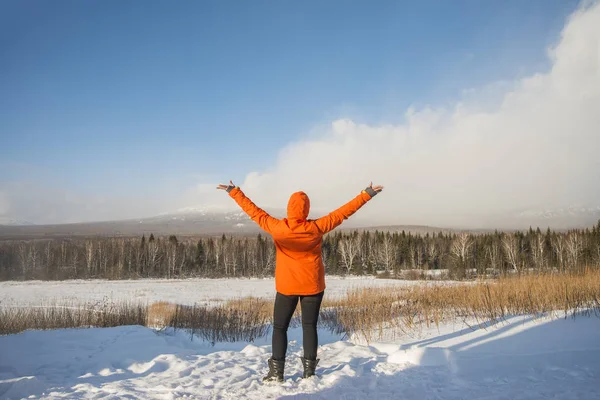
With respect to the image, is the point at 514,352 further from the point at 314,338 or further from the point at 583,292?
the point at 583,292

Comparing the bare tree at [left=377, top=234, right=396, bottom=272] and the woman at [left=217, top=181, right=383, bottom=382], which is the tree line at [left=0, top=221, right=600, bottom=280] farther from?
the woman at [left=217, top=181, right=383, bottom=382]

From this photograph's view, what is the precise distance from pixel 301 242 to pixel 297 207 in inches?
15.2

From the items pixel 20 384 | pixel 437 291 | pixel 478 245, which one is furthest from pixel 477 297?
pixel 478 245

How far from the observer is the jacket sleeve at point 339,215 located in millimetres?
4121

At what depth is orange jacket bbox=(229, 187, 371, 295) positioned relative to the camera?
4.09 meters

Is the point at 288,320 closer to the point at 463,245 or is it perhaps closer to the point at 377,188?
the point at 377,188

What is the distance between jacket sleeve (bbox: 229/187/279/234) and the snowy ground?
5.47 feet

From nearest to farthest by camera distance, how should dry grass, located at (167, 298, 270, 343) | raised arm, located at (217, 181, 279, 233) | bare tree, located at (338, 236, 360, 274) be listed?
raised arm, located at (217, 181, 279, 233)
dry grass, located at (167, 298, 270, 343)
bare tree, located at (338, 236, 360, 274)

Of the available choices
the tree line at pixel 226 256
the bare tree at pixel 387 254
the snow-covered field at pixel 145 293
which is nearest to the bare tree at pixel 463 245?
the tree line at pixel 226 256

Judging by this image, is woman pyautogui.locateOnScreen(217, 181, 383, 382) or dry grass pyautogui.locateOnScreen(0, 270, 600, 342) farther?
dry grass pyautogui.locateOnScreen(0, 270, 600, 342)

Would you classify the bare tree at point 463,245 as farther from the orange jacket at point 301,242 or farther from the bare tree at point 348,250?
the orange jacket at point 301,242

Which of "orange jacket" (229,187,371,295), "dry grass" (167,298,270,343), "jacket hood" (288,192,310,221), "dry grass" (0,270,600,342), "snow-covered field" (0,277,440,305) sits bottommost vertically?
"snow-covered field" (0,277,440,305)

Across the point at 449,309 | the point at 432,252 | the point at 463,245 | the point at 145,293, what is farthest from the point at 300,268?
the point at 432,252

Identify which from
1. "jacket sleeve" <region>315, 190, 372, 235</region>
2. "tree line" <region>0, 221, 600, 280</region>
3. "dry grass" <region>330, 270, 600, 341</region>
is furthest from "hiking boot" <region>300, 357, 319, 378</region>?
"tree line" <region>0, 221, 600, 280</region>
